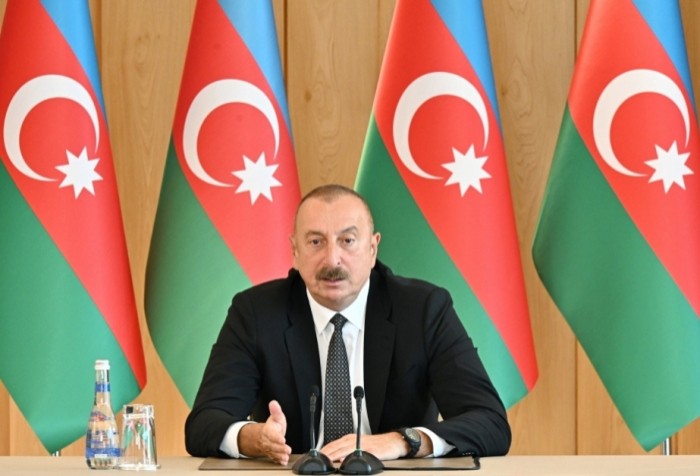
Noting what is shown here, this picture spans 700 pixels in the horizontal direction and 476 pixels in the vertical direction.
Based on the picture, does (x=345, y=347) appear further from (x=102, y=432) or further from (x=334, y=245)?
(x=102, y=432)

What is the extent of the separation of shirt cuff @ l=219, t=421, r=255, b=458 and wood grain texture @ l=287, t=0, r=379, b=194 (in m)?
1.88

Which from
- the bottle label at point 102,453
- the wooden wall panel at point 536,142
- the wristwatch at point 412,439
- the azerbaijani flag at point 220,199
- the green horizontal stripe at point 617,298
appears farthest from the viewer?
the wooden wall panel at point 536,142

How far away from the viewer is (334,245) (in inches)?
105

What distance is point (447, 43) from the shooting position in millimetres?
3555

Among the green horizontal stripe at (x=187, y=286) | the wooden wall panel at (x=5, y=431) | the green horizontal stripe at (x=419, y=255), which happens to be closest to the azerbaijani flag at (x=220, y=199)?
the green horizontal stripe at (x=187, y=286)

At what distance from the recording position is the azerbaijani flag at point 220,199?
349cm

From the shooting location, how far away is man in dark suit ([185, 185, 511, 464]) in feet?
8.70

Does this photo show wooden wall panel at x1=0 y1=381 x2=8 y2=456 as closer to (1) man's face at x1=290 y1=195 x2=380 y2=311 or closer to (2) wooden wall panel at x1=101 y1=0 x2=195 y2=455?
(2) wooden wall panel at x1=101 y1=0 x2=195 y2=455

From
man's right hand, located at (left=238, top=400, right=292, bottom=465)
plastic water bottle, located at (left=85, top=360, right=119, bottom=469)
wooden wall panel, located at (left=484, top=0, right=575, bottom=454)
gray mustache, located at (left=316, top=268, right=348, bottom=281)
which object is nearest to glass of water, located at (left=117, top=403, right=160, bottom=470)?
plastic water bottle, located at (left=85, top=360, right=119, bottom=469)

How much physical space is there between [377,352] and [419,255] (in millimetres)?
882

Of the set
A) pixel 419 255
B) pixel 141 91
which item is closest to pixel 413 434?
pixel 419 255

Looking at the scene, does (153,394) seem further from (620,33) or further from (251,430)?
(620,33)

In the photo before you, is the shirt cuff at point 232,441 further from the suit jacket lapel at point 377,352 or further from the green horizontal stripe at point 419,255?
the green horizontal stripe at point 419,255

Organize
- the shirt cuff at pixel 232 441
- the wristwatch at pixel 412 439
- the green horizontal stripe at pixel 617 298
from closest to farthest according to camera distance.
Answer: the wristwatch at pixel 412 439 < the shirt cuff at pixel 232 441 < the green horizontal stripe at pixel 617 298
